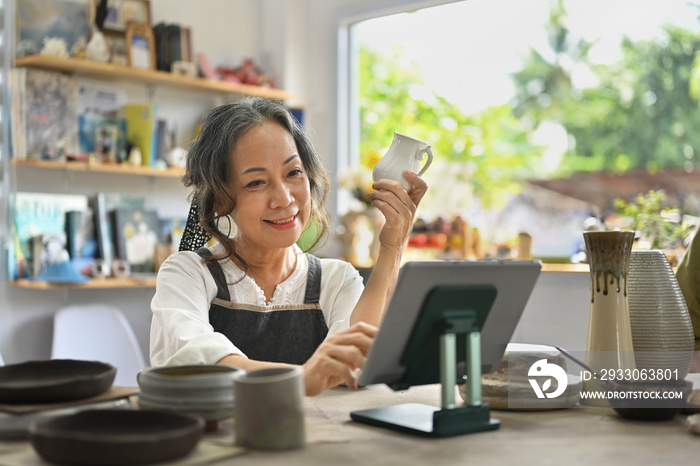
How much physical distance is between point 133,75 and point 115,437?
2.89 metres

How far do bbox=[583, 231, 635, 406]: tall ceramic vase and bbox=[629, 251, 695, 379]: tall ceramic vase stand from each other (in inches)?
1.4

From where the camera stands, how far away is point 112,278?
11.4 ft

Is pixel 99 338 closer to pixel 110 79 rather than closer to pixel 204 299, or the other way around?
pixel 110 79

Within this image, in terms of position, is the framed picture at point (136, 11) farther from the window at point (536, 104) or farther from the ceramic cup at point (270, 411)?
the ceramic cup at point (270, 411)

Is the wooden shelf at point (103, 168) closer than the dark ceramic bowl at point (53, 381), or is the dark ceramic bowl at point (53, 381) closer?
the dark ceramic bowl at point (53, 381)

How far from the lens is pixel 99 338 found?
342 centimetres

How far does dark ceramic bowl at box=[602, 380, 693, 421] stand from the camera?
3.91ft

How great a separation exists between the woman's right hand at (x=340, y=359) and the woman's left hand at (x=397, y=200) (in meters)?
0.45

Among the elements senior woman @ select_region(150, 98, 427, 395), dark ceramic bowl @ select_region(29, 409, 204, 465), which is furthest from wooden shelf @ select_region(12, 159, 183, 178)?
dark ceramic bowl @ select_region(29, 409, 204, 465)

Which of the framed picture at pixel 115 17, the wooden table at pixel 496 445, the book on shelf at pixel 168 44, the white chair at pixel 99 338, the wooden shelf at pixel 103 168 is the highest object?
the framed picture at pixel 115 17

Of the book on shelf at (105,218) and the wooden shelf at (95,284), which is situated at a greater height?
the book on shelf at (105,218)

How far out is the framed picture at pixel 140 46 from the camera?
3527mm

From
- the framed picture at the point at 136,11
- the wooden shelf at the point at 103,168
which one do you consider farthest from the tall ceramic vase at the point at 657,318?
the framed picture at the point at 136,11

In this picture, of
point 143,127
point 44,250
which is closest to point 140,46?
point 143,127
